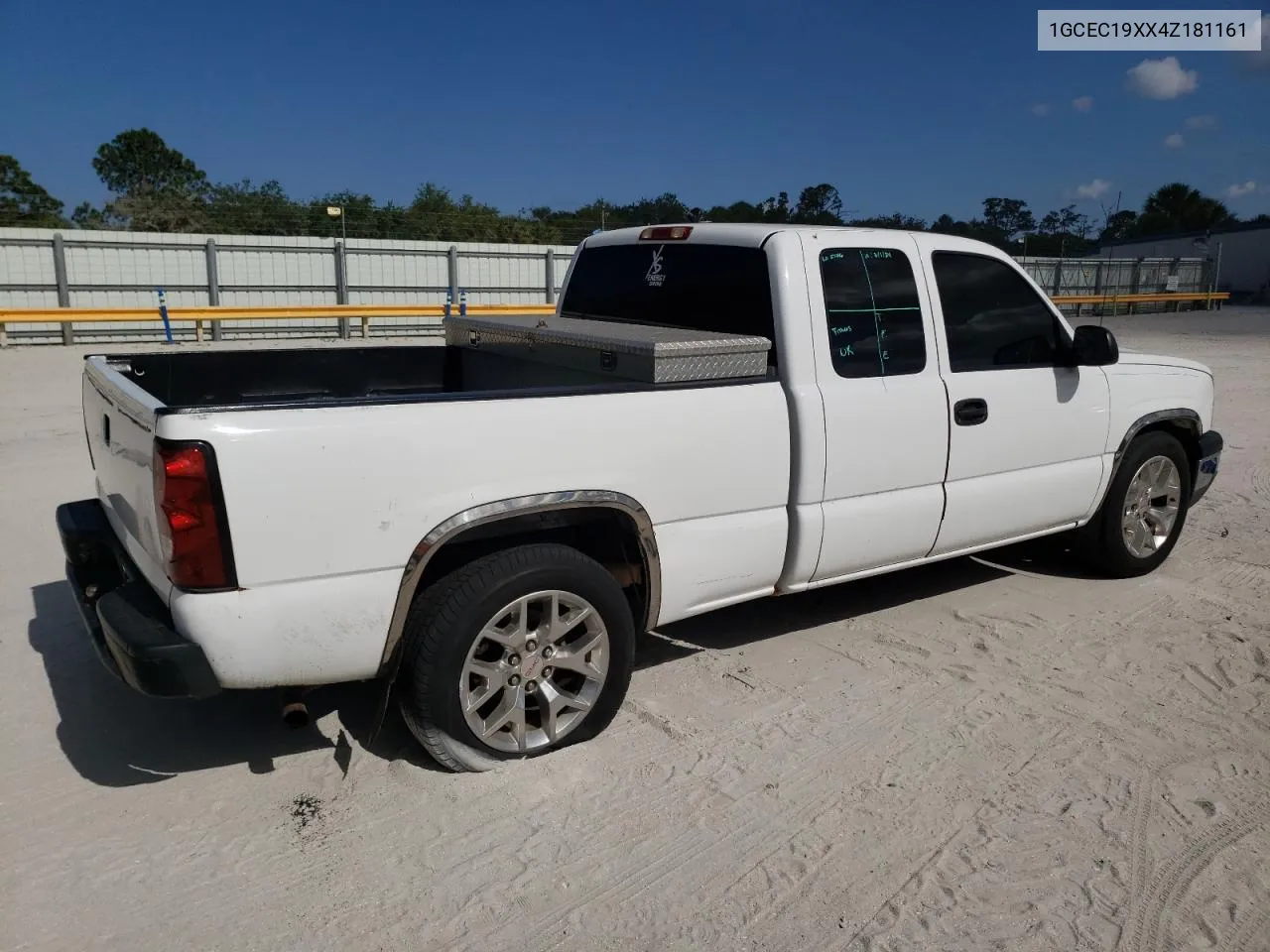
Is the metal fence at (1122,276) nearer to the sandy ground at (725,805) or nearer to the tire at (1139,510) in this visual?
the tire at (1139,510)

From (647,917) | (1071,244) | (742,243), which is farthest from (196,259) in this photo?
(1071,244)

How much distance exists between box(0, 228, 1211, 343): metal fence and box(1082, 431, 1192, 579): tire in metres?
17.1

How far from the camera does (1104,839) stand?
3168mm

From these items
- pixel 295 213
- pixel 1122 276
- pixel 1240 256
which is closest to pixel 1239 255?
pixel 1240 256

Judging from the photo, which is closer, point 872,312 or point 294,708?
point 294,708

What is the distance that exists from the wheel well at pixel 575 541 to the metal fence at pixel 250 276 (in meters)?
17.7

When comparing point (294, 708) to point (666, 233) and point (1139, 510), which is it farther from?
point (1139, 510)

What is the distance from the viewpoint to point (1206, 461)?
5.93 metres

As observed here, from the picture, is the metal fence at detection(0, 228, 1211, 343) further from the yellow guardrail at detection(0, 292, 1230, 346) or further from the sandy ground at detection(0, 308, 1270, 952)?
the sandy ground at detection(0, 308, 1270, 952)

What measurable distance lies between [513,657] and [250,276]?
2191cm

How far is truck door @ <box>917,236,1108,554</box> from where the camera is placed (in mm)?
4586

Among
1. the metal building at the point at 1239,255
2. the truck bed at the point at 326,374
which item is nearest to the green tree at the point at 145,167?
the truck bed at the point at 326,374

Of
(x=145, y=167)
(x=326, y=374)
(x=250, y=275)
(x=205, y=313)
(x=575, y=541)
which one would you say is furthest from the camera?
(x=145, y=167)

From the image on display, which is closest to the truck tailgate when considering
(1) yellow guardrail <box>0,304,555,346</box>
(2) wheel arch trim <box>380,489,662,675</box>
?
(2) wheel arch trim <box>380,489,662,675</box>
